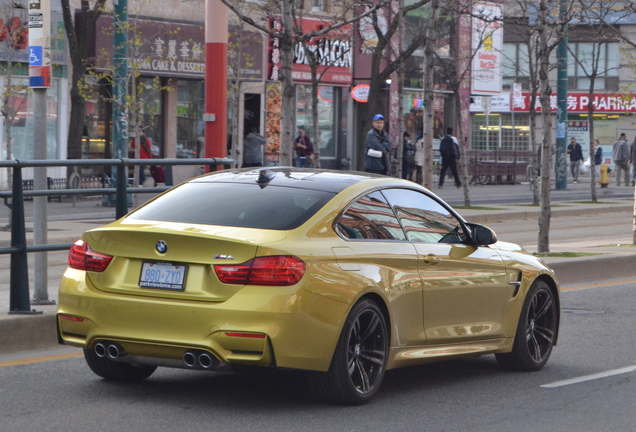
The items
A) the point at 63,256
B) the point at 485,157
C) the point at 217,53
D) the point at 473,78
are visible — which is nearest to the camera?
the point at 63,256

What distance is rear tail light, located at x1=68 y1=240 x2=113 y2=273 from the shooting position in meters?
6.60

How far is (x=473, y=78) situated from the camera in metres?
48.3

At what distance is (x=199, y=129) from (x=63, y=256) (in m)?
24.6

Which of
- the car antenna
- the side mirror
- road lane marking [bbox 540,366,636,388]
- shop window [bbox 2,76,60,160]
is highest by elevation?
shop window [bbox 2,76,60,160]

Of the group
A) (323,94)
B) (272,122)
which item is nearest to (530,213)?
(272,122)

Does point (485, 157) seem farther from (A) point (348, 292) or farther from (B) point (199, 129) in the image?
(A) point (348, 292)

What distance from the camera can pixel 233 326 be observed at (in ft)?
20.2

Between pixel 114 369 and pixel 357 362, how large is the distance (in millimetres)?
1615

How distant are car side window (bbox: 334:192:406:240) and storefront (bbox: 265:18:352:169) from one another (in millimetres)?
29007

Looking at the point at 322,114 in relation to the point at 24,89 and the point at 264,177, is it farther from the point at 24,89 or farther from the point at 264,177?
the point at 264,177

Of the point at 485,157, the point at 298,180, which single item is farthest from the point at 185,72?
the point at 298,180

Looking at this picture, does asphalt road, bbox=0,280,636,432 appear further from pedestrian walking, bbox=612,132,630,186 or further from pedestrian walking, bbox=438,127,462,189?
pedestrian walking, bbox=612,132,630,186

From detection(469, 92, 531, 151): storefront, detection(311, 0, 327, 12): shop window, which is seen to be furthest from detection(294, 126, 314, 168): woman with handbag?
detection(469, 92, 531, 151): storefront

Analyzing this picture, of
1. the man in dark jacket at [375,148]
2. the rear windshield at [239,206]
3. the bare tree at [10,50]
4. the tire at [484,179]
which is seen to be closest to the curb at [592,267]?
the man in dark jacket at [375,148]
